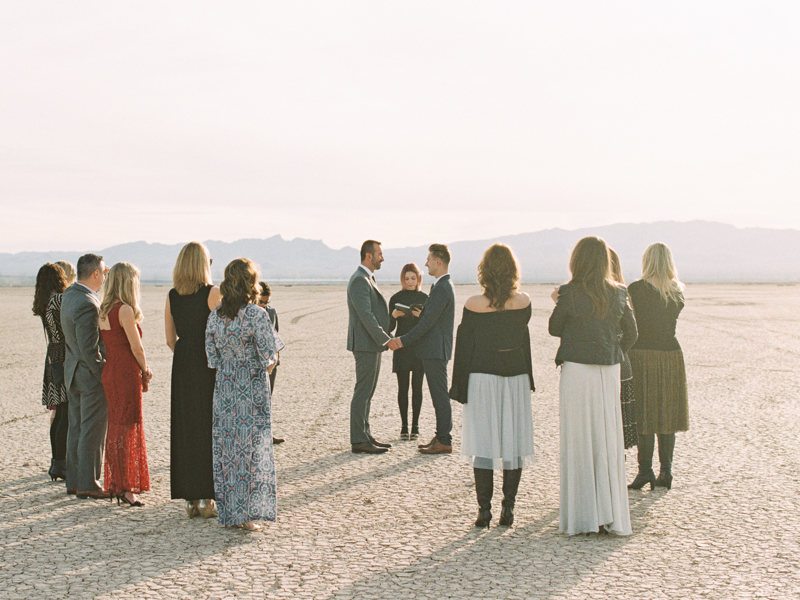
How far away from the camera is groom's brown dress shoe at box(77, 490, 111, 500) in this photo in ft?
18.7

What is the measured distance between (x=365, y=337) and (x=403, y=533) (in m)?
2.73

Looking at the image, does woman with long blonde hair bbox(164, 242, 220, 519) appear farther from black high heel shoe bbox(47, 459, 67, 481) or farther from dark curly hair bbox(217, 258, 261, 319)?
black high heel shoe bbox(47, 459, 67, 481)

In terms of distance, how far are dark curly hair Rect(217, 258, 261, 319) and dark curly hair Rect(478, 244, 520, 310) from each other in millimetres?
1600

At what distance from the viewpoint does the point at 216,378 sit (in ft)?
16.7

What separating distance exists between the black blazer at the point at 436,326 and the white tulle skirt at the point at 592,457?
1.90 meters

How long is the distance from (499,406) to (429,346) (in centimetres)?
219

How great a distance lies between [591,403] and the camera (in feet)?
16.0

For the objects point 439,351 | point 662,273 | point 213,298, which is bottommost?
point 439,351

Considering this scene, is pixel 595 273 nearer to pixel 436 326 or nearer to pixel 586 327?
pixel 586 327

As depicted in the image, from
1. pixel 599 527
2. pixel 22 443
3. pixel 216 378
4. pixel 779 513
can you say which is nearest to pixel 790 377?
pixel 779 513

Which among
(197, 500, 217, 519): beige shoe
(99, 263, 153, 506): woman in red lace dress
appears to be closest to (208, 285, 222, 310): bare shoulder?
(99, 263, 153, 506): woman in red lace dress

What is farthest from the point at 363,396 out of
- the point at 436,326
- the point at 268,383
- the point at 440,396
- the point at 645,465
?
the point at 645,465

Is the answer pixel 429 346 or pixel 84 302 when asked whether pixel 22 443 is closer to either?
pixel 84 302

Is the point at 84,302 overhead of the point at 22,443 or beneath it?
overhead
